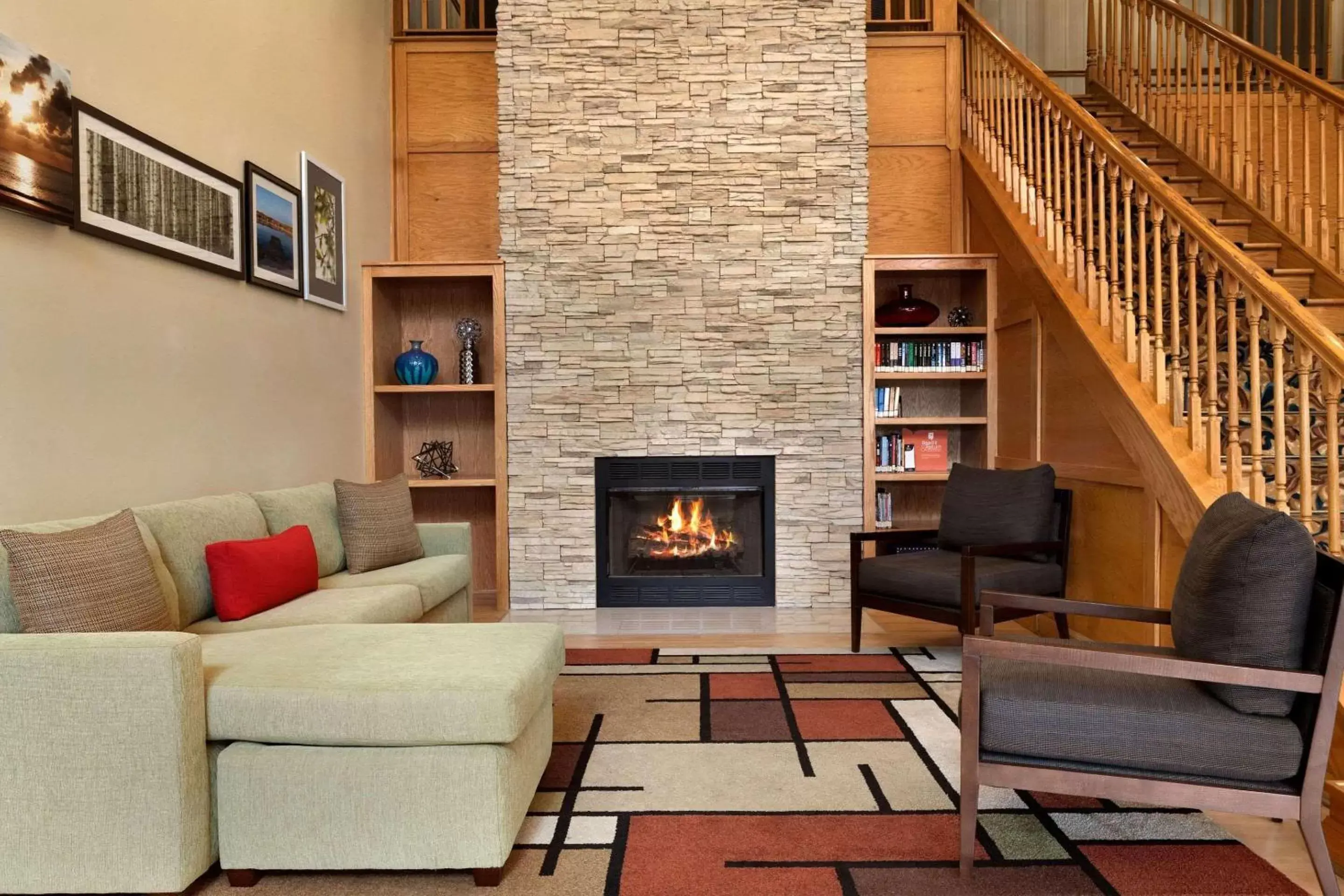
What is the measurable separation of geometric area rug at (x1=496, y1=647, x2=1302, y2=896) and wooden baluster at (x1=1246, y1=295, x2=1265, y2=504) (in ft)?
3.59

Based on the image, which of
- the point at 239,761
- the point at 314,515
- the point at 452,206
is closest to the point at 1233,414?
the point at 239,761

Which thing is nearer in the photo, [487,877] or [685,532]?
[487,877]

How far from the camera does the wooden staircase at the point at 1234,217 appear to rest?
14.4 feet

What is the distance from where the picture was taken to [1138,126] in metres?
5.93

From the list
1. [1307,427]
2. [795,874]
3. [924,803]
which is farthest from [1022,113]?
[795,874]

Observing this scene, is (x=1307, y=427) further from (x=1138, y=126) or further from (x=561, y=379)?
(x=1138, y=126)

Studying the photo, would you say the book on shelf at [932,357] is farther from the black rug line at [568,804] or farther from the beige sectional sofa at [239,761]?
the beige sectional sofa at [239,761]

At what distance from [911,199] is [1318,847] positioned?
14.9ft

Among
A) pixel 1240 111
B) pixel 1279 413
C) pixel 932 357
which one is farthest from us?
pixel 1240 111

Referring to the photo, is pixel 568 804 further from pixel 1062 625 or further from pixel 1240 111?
pixel 1240 111

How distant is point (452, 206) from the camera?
18.9 feet

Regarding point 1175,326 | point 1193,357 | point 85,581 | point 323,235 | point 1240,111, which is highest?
point 1240,111

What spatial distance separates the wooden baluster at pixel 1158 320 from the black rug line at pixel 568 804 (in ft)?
8.12

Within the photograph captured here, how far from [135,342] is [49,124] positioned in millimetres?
751
